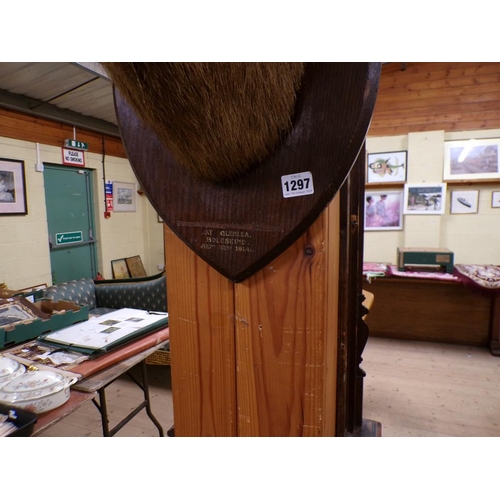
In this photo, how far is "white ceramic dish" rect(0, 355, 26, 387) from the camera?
3.68 feet

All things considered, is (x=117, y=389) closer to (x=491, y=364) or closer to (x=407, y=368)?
(x=407, y=368)

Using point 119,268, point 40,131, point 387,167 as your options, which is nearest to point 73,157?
point 40,131

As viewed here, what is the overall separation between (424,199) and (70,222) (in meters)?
4.72

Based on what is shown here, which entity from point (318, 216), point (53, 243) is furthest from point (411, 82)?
point (53, 243)

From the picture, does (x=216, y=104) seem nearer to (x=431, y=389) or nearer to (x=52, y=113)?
(x=431, y=389)

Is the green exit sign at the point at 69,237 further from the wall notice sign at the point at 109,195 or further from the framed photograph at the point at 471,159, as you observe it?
the framed photograph at the point at 471,159

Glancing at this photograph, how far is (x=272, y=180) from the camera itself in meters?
0.42

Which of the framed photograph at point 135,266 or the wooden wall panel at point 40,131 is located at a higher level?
the wooden wall panel at point 40,131

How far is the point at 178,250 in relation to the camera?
0.55 metres

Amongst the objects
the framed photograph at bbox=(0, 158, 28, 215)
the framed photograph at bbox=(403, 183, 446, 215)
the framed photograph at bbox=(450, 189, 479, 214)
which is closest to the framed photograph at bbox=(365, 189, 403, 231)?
the framed photograph at bbox=(403, 183, 446, 215)

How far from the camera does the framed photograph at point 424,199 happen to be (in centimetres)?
402

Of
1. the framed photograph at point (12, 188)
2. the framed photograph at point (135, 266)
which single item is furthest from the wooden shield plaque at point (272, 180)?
the framed photograph at point (135, 266)

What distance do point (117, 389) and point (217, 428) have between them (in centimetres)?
263

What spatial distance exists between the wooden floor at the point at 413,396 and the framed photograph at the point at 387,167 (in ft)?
6.88
